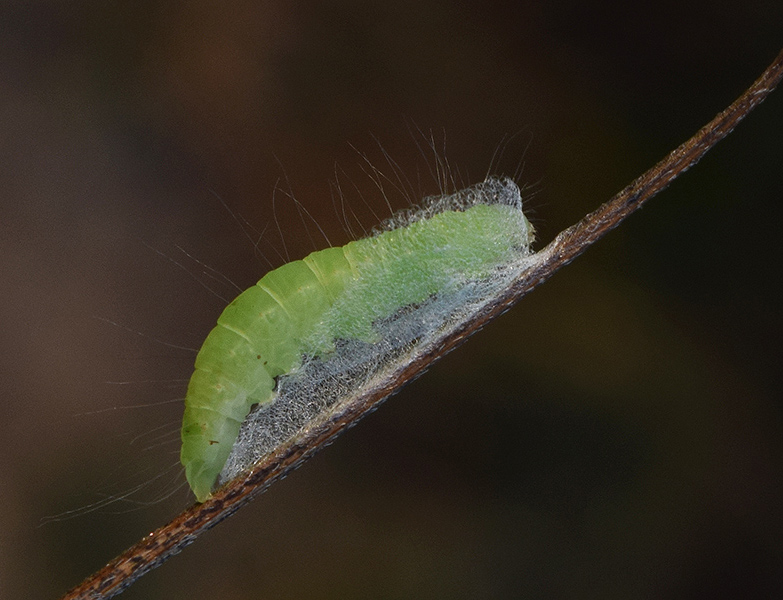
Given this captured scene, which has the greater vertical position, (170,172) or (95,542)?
(170,172)

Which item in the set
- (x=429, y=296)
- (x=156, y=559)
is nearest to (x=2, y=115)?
(x=429, y=296)

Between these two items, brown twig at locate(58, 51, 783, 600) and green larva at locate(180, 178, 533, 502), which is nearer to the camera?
brown twig at locate(58, 51, 783, 600)

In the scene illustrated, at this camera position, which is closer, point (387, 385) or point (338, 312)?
point (387, 385)

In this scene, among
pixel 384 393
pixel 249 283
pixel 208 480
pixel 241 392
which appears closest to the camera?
pixel 384 393

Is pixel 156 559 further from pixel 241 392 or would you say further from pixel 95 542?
pixel 95 542
